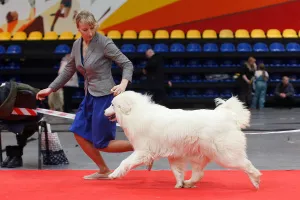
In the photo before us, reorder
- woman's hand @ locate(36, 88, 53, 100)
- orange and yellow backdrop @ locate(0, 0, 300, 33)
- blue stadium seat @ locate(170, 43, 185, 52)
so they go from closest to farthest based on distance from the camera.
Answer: woman's hand @ locate(36, 88, 53, 100), blue stadium seat @ locate(170, 43, 185, 52), orange and yellow backdrop @ locate(0, 0, 300, 33)

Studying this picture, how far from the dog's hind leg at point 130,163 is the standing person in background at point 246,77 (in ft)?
39.2

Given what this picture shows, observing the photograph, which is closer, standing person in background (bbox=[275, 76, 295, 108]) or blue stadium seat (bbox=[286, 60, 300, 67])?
standing person in background (bbox=[275, 76, 295, 108])

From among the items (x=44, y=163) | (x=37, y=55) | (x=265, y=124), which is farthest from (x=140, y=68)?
(x=44, y=163)

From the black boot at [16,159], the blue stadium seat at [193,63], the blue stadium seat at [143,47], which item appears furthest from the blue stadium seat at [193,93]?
the black boot at [16,159]

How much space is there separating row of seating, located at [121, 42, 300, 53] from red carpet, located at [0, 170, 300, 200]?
11.0 meters

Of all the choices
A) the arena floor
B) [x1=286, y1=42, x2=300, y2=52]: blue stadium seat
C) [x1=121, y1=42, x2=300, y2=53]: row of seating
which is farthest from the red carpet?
[x1=286, y1=42, x2=300, y2=52]: blue stadium seat

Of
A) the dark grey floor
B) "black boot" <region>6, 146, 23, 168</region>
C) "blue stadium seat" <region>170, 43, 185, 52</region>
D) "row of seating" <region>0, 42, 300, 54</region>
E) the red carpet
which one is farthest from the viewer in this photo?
"blue stadium seat" <region>170, 43, 185, 52</region>

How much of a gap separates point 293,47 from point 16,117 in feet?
40.6

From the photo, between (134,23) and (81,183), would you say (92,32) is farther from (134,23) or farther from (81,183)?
(134,23)

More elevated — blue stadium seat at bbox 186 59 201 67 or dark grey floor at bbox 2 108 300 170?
blue stadium seat at bbox 186 59 201 67

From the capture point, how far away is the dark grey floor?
7387 mm

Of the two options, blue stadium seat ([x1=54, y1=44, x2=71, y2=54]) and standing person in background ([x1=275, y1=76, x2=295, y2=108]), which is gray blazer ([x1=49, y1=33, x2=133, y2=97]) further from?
standing person in background ([x1=275, y1=76, x2=295, y2=108])

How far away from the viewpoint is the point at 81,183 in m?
5.77

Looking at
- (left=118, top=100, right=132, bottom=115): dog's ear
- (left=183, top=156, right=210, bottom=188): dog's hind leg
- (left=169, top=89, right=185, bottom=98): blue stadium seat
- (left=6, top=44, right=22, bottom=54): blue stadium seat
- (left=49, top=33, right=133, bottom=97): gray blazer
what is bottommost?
(left=183, top=156, right=210, bottom=188): dog's hind leg
